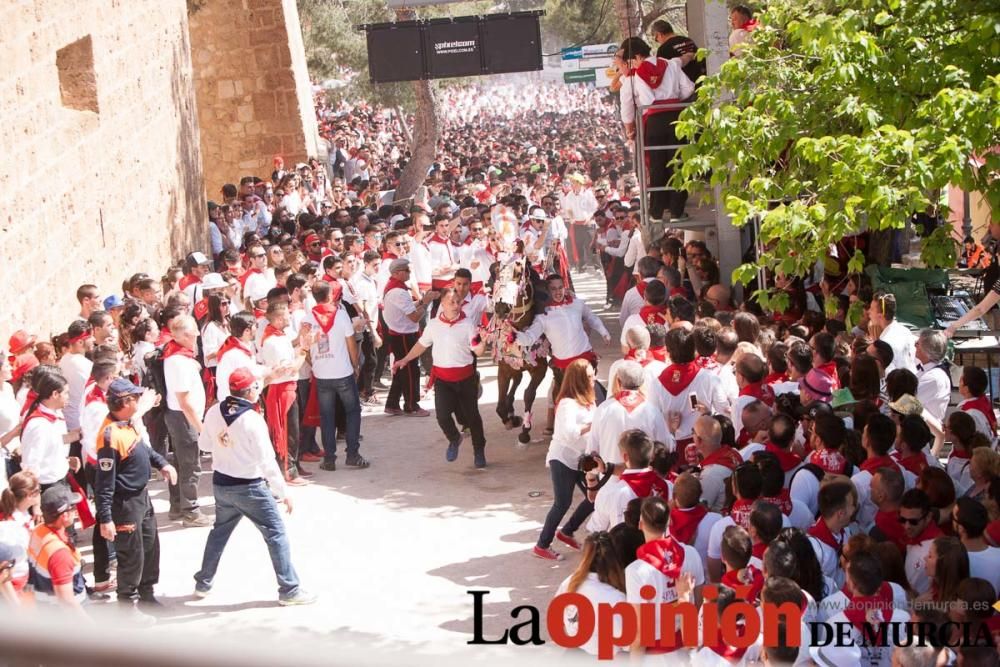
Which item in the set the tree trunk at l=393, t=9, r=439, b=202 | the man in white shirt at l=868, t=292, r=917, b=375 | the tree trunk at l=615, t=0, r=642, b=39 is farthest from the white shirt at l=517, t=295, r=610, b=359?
the tree trunk at l=393, t=9, r=439, b=202

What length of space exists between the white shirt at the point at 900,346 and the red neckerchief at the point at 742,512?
2.54 meters

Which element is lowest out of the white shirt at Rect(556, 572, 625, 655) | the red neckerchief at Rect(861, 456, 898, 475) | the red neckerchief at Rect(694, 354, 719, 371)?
the white shirt at Rect(556, 572, 625, 655)

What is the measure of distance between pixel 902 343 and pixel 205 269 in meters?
6.90

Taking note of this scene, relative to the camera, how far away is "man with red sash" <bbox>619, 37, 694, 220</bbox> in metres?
12.2

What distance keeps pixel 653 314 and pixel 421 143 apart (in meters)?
15.4

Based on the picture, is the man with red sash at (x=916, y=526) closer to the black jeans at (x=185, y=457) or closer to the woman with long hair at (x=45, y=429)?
the woman with long hair at (x=45, y=429)

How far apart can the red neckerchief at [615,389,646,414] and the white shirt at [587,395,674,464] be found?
1 centimetres

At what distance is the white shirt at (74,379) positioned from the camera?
913 centimetres

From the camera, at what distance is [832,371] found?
7980 millimetres

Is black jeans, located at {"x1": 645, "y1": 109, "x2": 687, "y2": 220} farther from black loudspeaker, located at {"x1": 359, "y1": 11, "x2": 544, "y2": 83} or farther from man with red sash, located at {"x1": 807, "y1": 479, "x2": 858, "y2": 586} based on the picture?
black loudspeaker, located at {"x1": 359, "y1": 11, "x2": 544, "y2": 83}

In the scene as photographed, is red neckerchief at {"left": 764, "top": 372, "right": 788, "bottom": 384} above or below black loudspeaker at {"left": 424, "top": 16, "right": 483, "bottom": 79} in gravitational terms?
below

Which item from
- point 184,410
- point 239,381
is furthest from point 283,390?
point 239,381

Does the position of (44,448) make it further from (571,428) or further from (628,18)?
(628,18)

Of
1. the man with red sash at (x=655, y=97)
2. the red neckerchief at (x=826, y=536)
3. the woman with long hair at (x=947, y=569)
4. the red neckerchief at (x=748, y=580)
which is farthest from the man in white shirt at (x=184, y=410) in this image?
the woman with long hair at (x=947, y=569)
